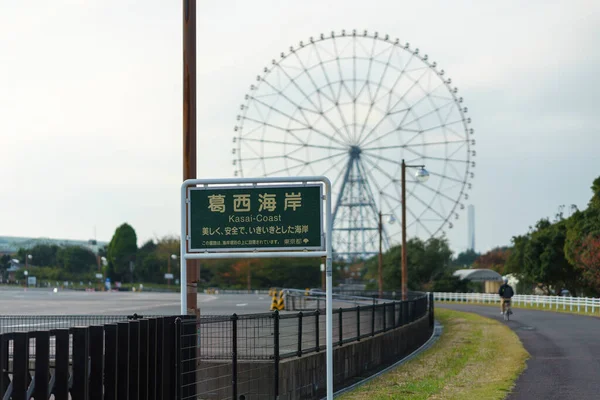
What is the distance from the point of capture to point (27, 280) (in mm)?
132375

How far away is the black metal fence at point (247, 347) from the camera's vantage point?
11430 mm

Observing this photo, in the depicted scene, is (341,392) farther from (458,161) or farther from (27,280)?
(27,280)

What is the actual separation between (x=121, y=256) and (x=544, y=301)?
94.4m

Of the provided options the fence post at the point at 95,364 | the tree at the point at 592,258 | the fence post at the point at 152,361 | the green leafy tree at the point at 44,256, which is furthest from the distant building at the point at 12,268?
the fence post at the point at 95,364

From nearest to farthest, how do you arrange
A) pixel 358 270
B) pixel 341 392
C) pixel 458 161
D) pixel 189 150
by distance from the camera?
pixel 189 150, pixel 341 392, pixel 458 161, pixel 358 270

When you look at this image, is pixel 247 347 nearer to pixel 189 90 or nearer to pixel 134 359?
pixel 189 90

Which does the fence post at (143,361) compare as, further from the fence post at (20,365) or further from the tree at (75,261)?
the tree at (75,261)

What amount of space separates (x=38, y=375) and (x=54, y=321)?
20.7 m

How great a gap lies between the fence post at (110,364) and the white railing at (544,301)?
42.6 metres

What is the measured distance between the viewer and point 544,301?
5941cm

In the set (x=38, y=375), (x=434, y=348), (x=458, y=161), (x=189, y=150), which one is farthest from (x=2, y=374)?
(x=458, y=161)

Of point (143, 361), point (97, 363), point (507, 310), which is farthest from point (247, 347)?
point (507, 310)

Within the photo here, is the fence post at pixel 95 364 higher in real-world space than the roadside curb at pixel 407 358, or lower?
higher

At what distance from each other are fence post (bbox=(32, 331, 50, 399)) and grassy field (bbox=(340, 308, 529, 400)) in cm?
787
